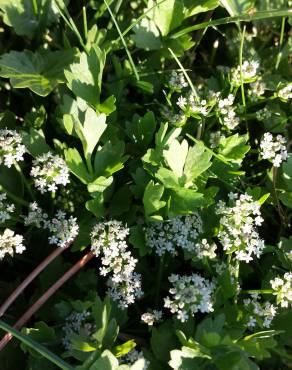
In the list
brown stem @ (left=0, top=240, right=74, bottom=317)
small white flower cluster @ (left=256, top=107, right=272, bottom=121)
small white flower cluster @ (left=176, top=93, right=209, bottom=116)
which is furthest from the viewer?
small white flower cluster @ (left=256, top=107, right=272, bottom=121)

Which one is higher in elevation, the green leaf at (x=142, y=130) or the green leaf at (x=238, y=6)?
the green leaf at (x=238, y=6)

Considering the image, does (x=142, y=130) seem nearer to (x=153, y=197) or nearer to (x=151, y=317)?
(x=153, y=197)

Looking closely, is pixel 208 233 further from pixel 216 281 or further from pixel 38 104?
pixel 38 104

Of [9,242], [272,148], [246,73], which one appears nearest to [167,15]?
[246,73]

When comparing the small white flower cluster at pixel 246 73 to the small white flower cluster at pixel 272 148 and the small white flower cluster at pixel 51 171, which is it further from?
the small white flower cluster at pixel 51 171

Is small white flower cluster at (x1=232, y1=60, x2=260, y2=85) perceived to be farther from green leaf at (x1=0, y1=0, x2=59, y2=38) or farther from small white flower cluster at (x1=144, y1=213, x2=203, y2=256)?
green leaf at (x1=0, y1=0, x2=59, y2=38)

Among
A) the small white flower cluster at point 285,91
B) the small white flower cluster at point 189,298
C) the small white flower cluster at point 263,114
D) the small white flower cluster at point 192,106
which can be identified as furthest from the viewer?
the small white flower cluster at point 263,114

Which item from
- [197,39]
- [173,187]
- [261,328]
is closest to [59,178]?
[173,187]

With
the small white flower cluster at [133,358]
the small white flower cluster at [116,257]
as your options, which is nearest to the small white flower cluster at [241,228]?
the small white flower cluster at [116,257]

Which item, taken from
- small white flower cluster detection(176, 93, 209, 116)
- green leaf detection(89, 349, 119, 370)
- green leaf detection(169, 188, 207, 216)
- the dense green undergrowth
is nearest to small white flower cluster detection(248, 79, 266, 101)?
the dense green undergrowth
